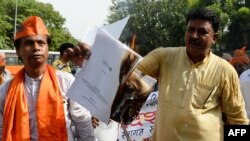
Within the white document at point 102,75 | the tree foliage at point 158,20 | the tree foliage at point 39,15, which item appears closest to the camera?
the white document at point 102,75

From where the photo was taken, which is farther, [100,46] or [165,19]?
[165,19]

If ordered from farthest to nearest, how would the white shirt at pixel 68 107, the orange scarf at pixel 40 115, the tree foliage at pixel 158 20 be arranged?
the tree foliage at pixel 158 20, the white shirt at pixel 68 107, the orange scarf at pixel 40 115

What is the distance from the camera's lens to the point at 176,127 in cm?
283

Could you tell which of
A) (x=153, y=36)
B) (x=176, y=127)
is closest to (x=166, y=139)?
(x=176, y=127)

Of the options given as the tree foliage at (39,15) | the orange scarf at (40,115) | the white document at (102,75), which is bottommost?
the tree foliage at (39,15)

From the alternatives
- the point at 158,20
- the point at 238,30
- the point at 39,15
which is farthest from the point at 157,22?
the point at 39,15

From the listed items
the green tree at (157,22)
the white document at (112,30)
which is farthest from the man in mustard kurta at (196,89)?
the green tree at (157,22)

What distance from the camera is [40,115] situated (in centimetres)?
282

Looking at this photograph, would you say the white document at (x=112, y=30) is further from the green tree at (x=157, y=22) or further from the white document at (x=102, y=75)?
the green tree at (x=157, y=22)

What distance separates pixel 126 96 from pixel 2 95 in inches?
31.6

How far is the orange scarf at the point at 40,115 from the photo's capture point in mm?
2799

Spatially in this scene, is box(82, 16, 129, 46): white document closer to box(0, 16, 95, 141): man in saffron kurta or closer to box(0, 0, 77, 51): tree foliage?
box(0, 16, 95, 141): man in saffron kurta

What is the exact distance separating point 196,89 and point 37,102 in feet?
3.24

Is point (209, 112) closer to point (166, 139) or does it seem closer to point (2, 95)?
point (166, 139)
